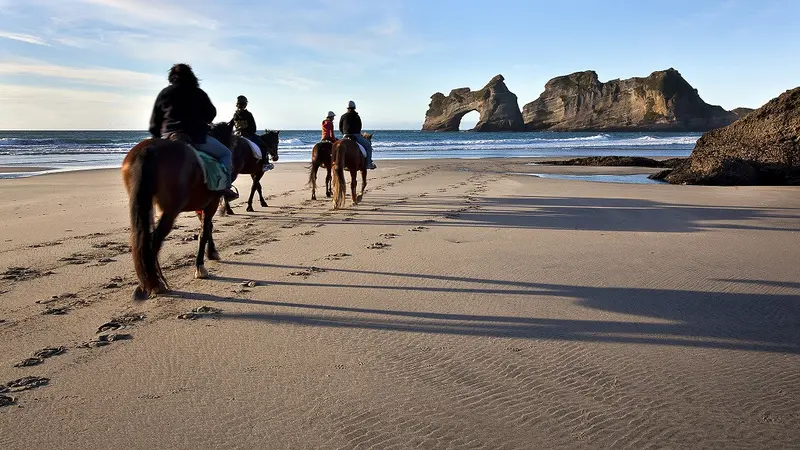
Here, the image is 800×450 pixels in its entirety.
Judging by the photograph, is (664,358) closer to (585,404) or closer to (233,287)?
(585,404)

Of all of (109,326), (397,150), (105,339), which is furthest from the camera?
(397,150)

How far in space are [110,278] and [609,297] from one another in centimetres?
446

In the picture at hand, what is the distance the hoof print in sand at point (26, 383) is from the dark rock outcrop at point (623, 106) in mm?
110008

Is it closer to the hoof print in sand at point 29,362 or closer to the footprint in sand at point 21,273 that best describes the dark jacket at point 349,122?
the footprint in sand at point 21,273

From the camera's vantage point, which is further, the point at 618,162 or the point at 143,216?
the point at 618,162

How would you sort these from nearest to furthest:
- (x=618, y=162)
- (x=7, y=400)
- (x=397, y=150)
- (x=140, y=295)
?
(x=7, y=400)
(x=140, y=295)
(x=618, y=162)
(x=397, y=150)

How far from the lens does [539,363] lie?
3.56 m

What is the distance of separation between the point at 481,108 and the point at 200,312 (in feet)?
402

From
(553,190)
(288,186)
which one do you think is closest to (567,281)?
(553,190)

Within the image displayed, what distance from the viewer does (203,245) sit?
590 cm

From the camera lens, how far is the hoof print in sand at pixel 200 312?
445cm

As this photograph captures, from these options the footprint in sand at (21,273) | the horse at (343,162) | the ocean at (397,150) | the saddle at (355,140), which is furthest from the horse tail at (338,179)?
the ocean at (397,150)

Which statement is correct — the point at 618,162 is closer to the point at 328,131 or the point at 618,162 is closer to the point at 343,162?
the point at 328,131

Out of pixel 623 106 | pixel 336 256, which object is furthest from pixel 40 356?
pixel 623 106
